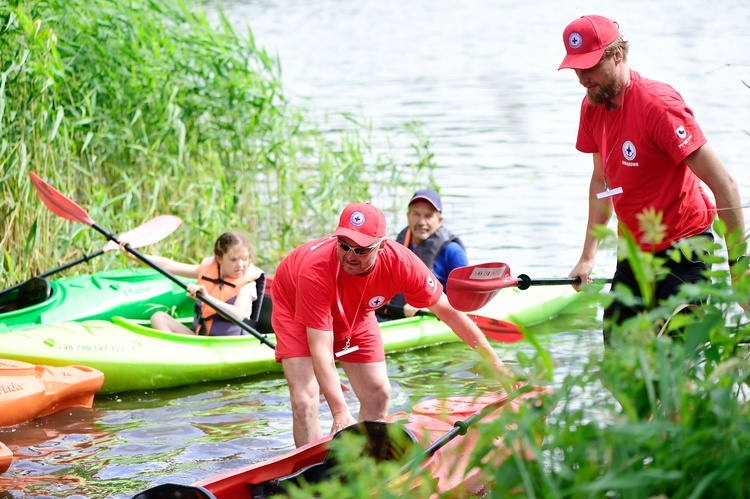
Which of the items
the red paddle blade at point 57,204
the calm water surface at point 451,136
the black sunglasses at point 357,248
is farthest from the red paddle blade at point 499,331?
the red paddle blade at point 57,204

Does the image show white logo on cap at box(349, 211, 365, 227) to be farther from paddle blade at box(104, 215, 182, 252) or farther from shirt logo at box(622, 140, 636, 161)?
paddle blade at box(104, 215, 182, 252)

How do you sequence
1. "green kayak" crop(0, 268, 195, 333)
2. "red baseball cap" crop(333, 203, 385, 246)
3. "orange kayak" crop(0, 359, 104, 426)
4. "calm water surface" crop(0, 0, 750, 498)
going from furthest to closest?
"green kayak" crop(0, 268, 195, 333), "orange kayak" crop(0, 359, 104, 426), "calm water surface" crop(0, 0, 750, 498), "red baseball cap" crop(333, 203, 385, 246)

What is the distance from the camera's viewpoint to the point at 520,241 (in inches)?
352

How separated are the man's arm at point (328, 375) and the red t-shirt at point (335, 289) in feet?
0.13

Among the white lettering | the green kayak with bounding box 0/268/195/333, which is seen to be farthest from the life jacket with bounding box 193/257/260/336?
the white lettering

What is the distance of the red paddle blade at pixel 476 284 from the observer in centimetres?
401

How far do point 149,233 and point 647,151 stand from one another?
3694 mm

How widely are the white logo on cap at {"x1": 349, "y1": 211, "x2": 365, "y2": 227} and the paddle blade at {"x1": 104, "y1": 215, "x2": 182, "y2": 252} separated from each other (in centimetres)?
277

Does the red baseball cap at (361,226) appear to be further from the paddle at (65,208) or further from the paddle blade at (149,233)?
A: the paddle blade at (149,233)

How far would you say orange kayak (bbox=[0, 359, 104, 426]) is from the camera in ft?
16.6

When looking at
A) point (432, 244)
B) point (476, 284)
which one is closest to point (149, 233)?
point (432, 244)

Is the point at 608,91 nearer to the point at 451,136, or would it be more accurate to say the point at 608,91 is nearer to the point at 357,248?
the point at 357,248

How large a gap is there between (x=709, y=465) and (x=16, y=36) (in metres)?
5.62

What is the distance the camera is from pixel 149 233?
6.41 meters
